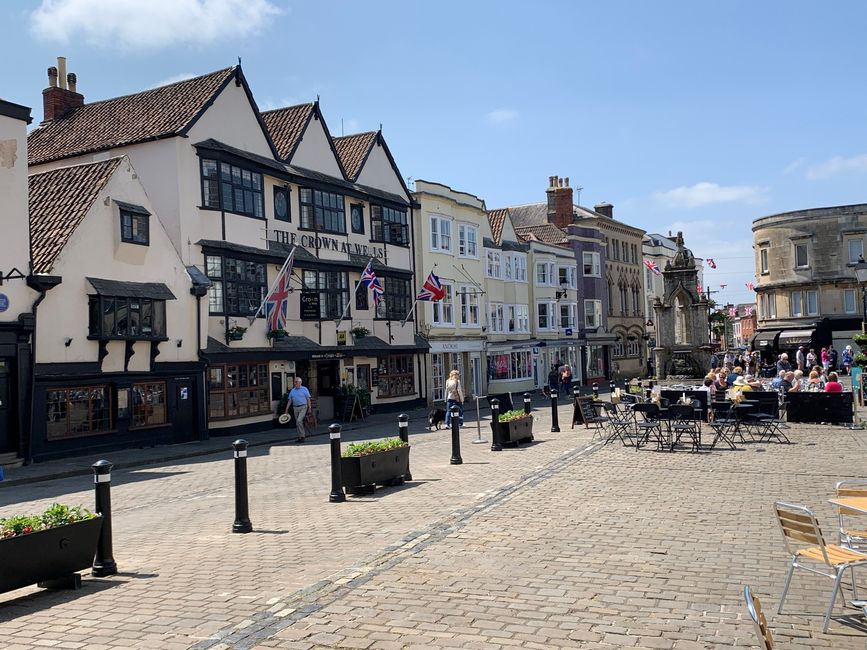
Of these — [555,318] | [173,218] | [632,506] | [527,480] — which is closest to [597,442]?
[527,480]

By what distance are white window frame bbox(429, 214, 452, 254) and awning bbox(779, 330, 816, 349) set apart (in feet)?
93.5

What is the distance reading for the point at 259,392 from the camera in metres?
29.2

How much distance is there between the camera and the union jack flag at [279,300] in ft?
90.5

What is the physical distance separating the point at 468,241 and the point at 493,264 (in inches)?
135

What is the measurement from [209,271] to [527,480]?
53.4ft

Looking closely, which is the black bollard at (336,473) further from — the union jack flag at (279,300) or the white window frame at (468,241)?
the white window frame at (468,241)

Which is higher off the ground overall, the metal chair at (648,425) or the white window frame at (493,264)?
the white window frame at (493,264)

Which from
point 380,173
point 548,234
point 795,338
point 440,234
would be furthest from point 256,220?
point 795,338

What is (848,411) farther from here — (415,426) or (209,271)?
(209,271)

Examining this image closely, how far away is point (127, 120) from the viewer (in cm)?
2862

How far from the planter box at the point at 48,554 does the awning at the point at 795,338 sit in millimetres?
56727

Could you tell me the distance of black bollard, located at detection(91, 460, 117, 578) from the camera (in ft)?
28.7

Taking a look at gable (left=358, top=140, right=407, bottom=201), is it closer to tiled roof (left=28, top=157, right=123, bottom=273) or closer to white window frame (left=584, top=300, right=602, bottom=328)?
tiled roof (left=28, top=157, right=123, bottom=273)

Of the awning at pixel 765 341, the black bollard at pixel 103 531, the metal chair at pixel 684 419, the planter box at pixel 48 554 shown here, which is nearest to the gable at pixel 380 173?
the metal chair at pixel 684 419
